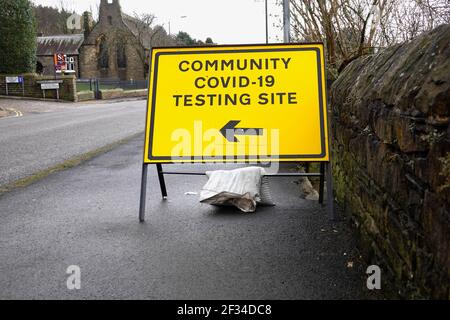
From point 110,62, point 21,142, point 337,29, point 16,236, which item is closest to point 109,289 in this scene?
point 16,236

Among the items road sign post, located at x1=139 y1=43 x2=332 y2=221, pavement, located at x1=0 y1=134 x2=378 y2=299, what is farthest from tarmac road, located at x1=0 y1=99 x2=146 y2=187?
road sign post, located at x1=139 y1=43 x2=332 y2=221

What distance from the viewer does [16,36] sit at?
34.8m

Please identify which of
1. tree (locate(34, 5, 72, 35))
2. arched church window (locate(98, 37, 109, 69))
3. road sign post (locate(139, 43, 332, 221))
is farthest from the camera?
tree (locate(34, 5, 72, 35))

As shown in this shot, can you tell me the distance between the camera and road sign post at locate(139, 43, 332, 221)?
15.2 ft

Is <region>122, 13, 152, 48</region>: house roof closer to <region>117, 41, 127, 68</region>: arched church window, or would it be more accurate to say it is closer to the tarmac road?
<region>117, 41, 127, 68</region>: arched church window

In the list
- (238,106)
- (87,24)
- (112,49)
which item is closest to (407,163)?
(238,106)

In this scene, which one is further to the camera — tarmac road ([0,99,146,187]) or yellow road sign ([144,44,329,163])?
tarmac road ([0,99,146,187])

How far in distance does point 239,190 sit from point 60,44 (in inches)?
2731

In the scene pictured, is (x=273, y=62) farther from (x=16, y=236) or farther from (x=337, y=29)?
(x=337, y=29)

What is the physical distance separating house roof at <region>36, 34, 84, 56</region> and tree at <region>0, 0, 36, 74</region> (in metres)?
31.1

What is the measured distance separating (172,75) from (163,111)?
391 mm

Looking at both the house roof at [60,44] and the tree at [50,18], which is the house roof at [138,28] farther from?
the tree at [50,18]

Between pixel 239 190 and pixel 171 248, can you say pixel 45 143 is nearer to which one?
pixel 239 190

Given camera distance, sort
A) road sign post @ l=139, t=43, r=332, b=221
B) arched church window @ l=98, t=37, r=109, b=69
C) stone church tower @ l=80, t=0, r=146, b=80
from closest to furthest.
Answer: road sign post @ l=139, t=43, r=332, b=221, stone church tower @ l=80, t=0, r=146, b=80, arched church window @ l=98, t=37, r=109, b=69
